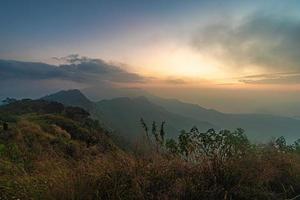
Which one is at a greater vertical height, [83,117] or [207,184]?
[207,184]

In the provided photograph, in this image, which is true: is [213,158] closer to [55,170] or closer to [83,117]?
[55,170]

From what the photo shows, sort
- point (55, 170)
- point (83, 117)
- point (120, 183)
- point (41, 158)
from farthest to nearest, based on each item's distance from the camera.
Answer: point (83, 117) → point (41, 158) → point (55, 170) → point (120, 183)

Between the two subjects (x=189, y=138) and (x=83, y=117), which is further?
(x=83, y=117)

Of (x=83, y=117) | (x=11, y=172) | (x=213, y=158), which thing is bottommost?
(x=83, y=117)

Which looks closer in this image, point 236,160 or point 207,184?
point 207,184

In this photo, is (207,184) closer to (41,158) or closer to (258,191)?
(258,191)

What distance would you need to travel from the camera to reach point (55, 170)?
202 inches

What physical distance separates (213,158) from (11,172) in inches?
114

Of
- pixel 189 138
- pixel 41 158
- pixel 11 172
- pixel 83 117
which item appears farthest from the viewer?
pixel 83 117

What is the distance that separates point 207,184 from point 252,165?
95cm

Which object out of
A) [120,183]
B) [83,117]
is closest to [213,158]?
[120,183]

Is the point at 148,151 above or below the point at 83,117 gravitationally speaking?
above

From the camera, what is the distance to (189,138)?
648cm

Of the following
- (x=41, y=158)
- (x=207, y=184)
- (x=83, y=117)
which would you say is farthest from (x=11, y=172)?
(x=83, y=117)
